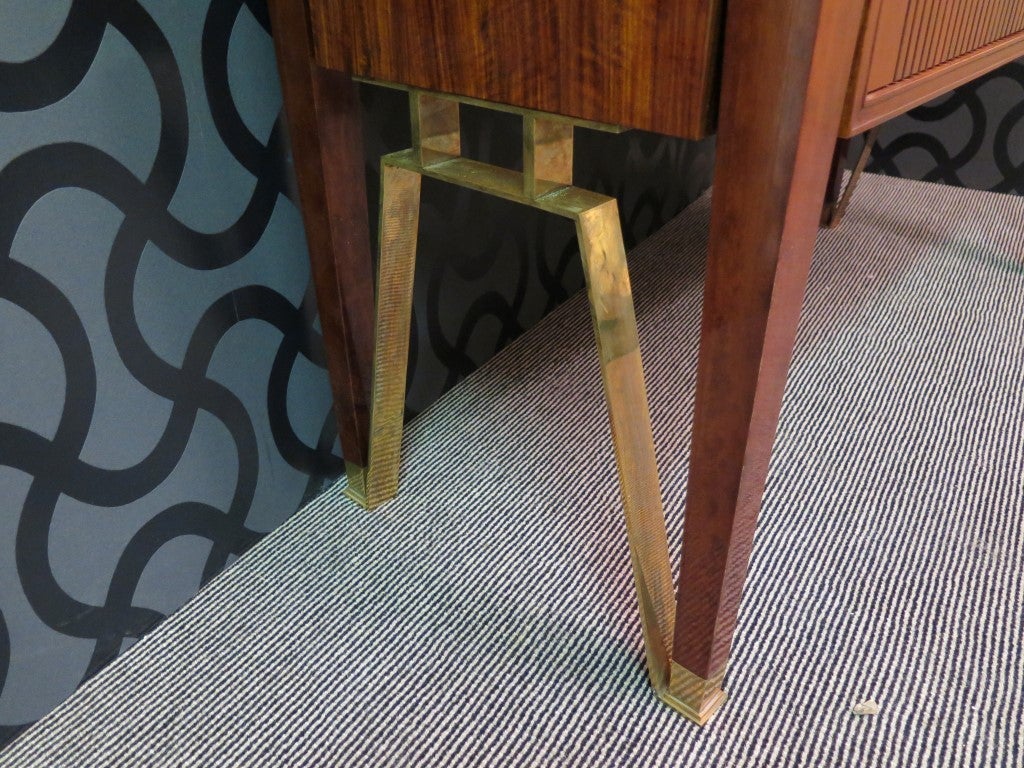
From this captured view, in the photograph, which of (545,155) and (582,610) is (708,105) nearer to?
(545,155)

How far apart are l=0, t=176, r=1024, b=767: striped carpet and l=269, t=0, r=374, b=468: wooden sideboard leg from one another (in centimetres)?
16

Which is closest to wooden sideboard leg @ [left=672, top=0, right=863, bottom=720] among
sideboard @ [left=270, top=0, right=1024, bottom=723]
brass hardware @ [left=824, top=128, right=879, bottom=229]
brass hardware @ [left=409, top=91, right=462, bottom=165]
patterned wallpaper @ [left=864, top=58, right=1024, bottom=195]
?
sideboard @ [left=270, top=0, right=1024, bottom=723]

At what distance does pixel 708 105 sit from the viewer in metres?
0.41

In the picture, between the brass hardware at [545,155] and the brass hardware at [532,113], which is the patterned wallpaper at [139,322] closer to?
the brass hardware at [532,113]

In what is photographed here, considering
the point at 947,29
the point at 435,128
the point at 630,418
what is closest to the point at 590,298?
the point at 630,418

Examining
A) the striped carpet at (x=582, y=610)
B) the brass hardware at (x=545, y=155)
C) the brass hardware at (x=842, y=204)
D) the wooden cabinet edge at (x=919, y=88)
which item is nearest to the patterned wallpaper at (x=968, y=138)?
the brass hardware at (x=842, y=204)

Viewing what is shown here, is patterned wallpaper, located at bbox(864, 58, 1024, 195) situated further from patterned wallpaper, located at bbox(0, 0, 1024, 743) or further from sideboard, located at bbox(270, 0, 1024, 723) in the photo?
patterned wallpaper, located at bbox(0, 0, 1024, 743)

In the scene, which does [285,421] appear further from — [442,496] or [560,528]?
[560,528]

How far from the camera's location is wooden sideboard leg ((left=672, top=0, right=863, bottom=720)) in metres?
0.38

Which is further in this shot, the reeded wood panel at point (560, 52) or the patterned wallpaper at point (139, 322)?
the patterned wallpaper at point (139, 322)

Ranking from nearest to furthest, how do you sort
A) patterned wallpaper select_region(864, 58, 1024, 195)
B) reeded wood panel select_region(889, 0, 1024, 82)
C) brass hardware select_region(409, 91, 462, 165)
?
reeded wood panel select_region(889, 0, 1024, 82), brass hardware select_region(409, 91, 462, 165), patterned wallpaper select_region(864, 58, 1024, 195)

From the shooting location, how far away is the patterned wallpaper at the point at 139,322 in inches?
22.0

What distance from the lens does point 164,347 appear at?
666mm

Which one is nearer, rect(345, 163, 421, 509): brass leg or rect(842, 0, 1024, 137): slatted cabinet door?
rect(842, 0, 1024, 137): slatted cabinet door
